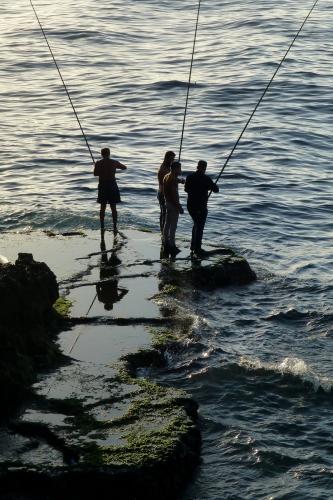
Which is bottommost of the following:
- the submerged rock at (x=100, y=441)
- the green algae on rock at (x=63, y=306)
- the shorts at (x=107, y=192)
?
the submerged rock at (x=100, y=441)

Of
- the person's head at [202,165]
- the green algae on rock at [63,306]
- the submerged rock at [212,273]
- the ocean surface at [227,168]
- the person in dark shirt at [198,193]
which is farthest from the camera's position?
the person in dark shirt at [198,193]

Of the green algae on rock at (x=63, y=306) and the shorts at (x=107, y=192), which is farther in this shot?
the shorts at (x=107, y=192)

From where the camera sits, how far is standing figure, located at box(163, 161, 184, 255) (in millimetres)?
14938

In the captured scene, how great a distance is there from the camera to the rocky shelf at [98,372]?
898cm

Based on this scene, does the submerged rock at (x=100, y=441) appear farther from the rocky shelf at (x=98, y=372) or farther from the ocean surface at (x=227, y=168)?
the ocean surface at (x=227, y=168)

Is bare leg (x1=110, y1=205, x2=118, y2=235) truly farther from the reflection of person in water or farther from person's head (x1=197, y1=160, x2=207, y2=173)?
person's head (x1=197, y1=160, x2=207, y2=173)

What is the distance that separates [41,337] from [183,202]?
10.7 m

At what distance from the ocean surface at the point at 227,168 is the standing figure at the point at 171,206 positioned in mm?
1300

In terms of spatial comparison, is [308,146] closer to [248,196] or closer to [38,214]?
[248,196]

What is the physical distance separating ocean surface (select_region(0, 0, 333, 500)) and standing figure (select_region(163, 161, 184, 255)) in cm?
130

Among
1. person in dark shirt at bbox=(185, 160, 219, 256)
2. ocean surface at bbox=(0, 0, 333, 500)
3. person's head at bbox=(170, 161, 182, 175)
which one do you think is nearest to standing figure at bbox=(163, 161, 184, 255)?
person's head at bbox=(170, 161, 182, 175)

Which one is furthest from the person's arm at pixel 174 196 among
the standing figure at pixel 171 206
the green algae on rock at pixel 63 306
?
the green algae on rock at pixel 63 306

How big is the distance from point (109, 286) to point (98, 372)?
3.17m

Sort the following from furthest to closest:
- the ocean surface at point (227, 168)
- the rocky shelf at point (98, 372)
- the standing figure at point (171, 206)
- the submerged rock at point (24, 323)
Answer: the standing figure at point (171, 206) → the ocean surface at point (227, 168) → the submerged rock at point (24, 323) → the rocky shelf at point (98, 372)
